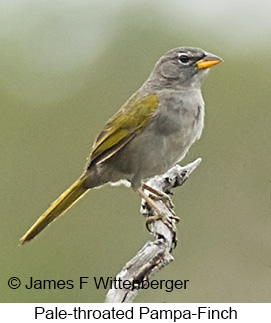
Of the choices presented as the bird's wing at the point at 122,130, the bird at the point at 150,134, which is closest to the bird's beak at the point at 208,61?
the bird at the point at 150,134

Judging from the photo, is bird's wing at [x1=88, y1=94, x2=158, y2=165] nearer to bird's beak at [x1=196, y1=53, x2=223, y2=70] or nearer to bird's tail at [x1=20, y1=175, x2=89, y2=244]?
bird's tail at [x1=20, y1=175, x2=89, y2=244]

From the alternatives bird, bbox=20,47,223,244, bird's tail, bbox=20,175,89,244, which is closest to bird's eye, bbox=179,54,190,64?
bird, bbox=20,47,223,244

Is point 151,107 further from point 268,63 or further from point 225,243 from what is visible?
point 268,63

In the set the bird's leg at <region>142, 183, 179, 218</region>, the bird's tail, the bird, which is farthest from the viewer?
the bird's leg at <region>142, 183, 179, 218</region>

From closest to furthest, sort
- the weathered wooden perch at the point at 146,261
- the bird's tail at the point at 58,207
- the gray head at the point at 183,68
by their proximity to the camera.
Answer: the weathered wooden perch at the point at 146,261
the bird's tail at the point at 58,207
the gray head at the point at 183,68

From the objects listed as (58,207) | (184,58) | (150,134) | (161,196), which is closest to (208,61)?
(184,58)

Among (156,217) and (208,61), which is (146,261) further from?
(208,61)

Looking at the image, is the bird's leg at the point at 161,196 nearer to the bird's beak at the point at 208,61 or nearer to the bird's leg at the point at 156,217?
the bird's leg at the point at 156,217
